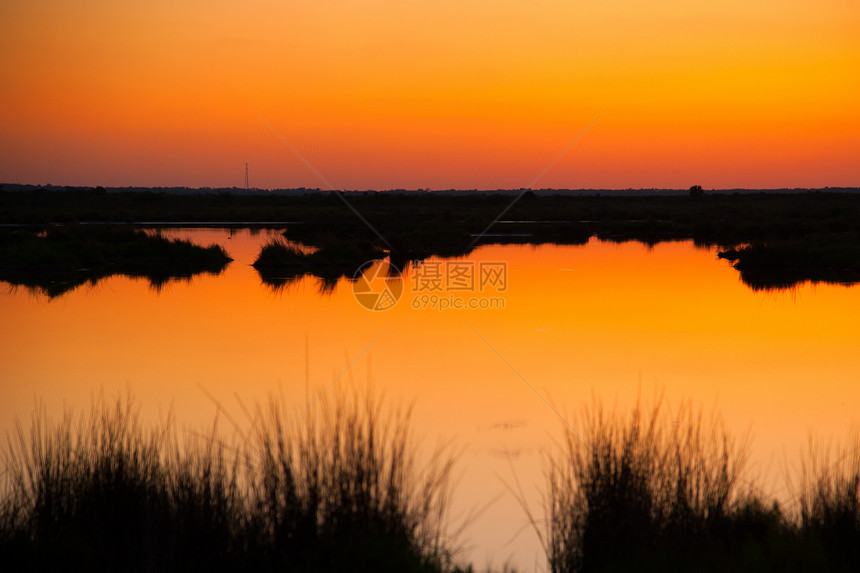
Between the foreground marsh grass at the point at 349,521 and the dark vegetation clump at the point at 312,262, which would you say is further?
the dark vegetation clump at the point at 312,262

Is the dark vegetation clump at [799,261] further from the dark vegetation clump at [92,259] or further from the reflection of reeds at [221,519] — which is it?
the reflection of reeds at [221,519]

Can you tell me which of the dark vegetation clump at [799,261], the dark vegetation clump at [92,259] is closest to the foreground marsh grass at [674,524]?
the dark vegetation clump at [92,259]

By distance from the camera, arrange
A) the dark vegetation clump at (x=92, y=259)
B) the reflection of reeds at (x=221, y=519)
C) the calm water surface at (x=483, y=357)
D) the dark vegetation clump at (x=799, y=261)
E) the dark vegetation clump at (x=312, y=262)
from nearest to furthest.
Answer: the reflection of reeds at (x=221, y=519) → the calm water surface at (x=483, y=357) → the dark vegetation clump at (x=92, y=259) → the dark vegetation clump at (x=799, y=261) → the dark vegetation clump at (x=312, y=262)

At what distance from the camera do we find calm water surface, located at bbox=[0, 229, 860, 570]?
6891 mm

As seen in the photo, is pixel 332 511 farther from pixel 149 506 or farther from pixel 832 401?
pixel 832 401

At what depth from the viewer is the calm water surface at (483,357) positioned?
6891mm

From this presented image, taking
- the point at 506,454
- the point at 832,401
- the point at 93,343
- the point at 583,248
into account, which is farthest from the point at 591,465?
the point at 583,248

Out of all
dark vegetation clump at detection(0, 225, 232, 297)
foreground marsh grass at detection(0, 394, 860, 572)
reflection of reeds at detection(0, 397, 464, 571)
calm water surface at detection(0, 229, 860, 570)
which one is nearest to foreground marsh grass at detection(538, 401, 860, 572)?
foreground marsh grass at detection(0, 394, 860, 572)

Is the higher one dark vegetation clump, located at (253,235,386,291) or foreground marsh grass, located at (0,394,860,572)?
dark vegetation clump, located at (253,235,386,291)

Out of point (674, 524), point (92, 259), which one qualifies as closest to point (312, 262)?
point (92, 259)

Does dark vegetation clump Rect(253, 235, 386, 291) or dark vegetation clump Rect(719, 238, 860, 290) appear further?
dark vegetation clump Rect(253, 235, 386, 291)

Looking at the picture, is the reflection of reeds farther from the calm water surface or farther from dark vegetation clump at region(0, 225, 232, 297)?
dark vegetation clump at region(0, 225, 232, 297)

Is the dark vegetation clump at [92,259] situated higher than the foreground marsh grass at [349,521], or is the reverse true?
the dark vegetation clump at [92,259]

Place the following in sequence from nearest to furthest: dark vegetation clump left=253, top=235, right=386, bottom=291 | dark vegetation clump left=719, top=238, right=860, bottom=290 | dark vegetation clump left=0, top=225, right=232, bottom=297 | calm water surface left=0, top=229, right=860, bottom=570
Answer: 1. calm water surface left=0, top=229, right=860, bottom=570
2. dark vegetation clump left=0, top=225, right=232, bottom=297
3. dark vegetation clump left=719, top=238, right=860, bottom=290
4. dark vegetation clump left=253, top=235, right=386, bottom=291
